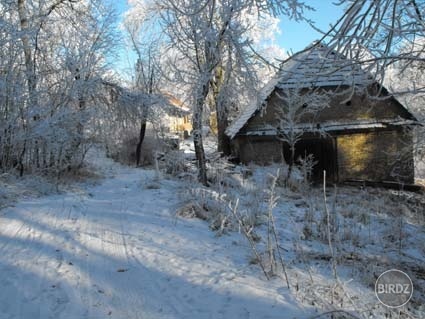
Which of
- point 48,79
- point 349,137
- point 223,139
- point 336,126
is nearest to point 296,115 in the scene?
point 336,126

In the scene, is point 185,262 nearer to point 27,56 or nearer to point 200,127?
point 200,127

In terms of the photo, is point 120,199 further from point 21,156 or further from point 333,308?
point 333,308

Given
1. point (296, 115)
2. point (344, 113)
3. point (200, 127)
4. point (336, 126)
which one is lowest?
point (200, 127)

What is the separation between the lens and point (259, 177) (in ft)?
44.1

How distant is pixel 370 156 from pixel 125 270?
16.9 metres

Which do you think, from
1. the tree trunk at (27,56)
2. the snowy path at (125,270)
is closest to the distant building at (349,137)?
the tree trunk at (27,56)

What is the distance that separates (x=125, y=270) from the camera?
4.57m

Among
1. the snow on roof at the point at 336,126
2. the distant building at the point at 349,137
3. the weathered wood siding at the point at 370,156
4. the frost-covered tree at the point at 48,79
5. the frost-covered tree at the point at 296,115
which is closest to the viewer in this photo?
the frost-covered tree at the point at 48,79

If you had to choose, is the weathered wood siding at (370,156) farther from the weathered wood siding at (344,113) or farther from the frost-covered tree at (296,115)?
the frost-covered tree at (296,115)

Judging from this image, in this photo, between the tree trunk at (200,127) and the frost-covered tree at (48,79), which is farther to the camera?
the tree trunk at (200,127)

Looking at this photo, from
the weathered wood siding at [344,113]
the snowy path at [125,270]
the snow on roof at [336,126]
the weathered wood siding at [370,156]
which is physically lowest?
the snowy path at [125,270]

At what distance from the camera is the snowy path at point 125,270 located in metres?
3.67

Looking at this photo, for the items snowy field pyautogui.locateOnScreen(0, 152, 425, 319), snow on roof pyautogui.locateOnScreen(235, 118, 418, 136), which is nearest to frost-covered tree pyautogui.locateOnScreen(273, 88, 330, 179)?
snow on roof pyautogui.locateOnScreen(235, 118, 418, 136)

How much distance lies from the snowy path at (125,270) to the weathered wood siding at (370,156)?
45.2 feet
